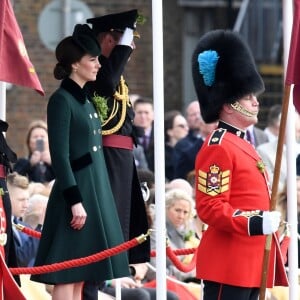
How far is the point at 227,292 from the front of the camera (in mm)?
9094

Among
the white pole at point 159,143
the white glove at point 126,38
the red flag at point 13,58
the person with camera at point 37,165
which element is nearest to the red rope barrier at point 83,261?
the white pole at point 159,143

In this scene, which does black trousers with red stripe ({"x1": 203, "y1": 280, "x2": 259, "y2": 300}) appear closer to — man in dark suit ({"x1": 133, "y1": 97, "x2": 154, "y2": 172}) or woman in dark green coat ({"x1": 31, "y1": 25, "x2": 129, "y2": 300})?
woman in dark green coat ({"x1": 31, "y1": 25, "x2": 129, "y2": 300})

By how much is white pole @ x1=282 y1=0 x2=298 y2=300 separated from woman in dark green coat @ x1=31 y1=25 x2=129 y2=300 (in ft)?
3.36

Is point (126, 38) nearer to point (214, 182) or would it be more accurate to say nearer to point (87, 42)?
point (87, 42)

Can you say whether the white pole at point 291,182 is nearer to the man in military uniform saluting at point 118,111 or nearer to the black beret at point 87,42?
the man in military uniform saluting at point 118,111

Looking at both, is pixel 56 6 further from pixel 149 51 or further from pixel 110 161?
pixel 110 161

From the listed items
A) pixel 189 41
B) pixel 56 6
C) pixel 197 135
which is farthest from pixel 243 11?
pixel 197 135

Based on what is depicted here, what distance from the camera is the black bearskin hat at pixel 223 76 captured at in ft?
30.2

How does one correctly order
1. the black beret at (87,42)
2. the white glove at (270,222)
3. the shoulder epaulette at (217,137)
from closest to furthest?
the white glove at (270,222)
the shoulder epaulette at (217,137)
the black beret at (87,42)

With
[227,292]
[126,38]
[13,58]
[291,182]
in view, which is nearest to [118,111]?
[126,38]

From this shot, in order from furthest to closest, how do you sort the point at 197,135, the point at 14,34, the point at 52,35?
the point at 52,35
the point at 197,135
the point at 14,34

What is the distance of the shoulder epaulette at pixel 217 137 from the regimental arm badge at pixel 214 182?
17 cm

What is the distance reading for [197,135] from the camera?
15086 millimetres

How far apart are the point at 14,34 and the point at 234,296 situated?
6.86ft
